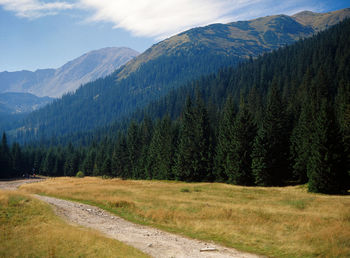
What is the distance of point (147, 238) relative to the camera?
15258 millimetres

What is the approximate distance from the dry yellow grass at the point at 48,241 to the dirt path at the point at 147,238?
1404mm

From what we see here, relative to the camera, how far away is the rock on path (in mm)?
12742

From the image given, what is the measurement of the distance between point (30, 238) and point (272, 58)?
19007cm

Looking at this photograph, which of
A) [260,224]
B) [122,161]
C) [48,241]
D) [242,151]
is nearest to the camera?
[48,241]

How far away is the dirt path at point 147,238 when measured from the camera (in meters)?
12.8

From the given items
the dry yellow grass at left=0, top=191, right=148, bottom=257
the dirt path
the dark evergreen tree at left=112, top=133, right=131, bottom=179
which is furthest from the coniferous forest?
the dry yellow grass at left=0, top=191, right=148, bottom=257

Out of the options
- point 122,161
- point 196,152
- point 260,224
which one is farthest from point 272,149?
point 122,161

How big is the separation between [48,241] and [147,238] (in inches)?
217

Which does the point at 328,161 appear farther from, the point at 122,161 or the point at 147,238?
the point at 122,161

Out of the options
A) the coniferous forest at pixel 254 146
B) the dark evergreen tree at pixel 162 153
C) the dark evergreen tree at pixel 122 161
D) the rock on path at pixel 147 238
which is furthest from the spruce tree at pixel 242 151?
the dark evergreen tree at pixel 122 161

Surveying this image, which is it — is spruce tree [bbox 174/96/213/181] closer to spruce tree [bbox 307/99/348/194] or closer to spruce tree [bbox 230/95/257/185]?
spruce tree [bbox 230/95/257/185]

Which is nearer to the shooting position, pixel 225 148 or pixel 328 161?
pixel 328 161

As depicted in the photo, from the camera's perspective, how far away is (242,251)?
43.4 feet

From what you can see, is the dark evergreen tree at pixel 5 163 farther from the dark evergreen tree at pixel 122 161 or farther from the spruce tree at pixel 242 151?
the spruce tree at pixel 242 151
